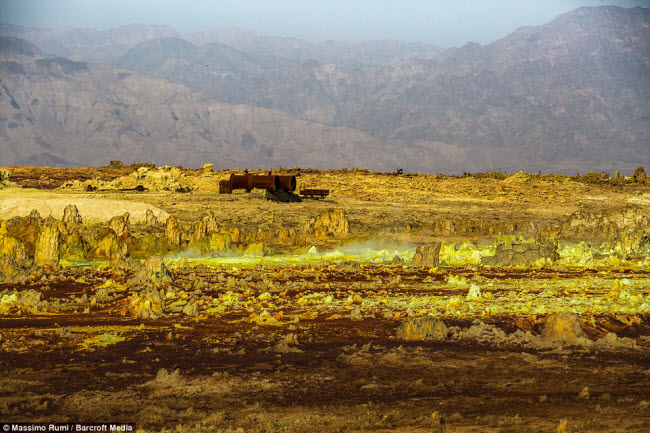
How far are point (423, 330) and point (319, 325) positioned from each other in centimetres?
177

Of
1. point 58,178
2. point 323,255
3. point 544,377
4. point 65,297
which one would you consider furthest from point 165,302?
point 58,178

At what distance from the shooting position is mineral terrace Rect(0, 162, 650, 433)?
7.63m

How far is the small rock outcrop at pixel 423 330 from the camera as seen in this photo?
10984 mm

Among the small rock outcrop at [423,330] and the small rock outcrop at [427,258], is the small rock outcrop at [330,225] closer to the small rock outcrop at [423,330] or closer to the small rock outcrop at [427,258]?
the small rock outcrop at [427,258]

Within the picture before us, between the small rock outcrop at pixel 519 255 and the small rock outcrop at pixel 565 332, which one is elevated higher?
the small rock outcrop at pixel 565 332

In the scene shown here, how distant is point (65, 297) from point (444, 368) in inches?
361

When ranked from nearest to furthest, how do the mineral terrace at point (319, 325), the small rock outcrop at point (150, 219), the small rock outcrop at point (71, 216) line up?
the mineral terrace at point (319, 325) → the small rock outcrop at point (71, 216) → the small rock outcrop at point (150, 219)

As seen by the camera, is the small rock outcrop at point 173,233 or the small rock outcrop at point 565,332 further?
the small rock outcrop at point 173,233

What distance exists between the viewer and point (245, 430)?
702 cm

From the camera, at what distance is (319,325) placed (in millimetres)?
12250

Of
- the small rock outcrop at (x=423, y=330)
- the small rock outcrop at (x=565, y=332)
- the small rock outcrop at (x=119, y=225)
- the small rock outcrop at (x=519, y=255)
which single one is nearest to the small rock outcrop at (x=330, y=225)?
the small rock outcrop at (x=119, y=225)

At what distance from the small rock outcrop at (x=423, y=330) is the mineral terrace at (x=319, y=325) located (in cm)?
3

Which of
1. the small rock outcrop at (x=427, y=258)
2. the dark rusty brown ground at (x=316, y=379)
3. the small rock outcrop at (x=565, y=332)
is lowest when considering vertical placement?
the small rock outcrop at (x=427, y=258)

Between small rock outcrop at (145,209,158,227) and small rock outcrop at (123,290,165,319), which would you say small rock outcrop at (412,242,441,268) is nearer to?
small rock outcrop at (123,290,165,319)
